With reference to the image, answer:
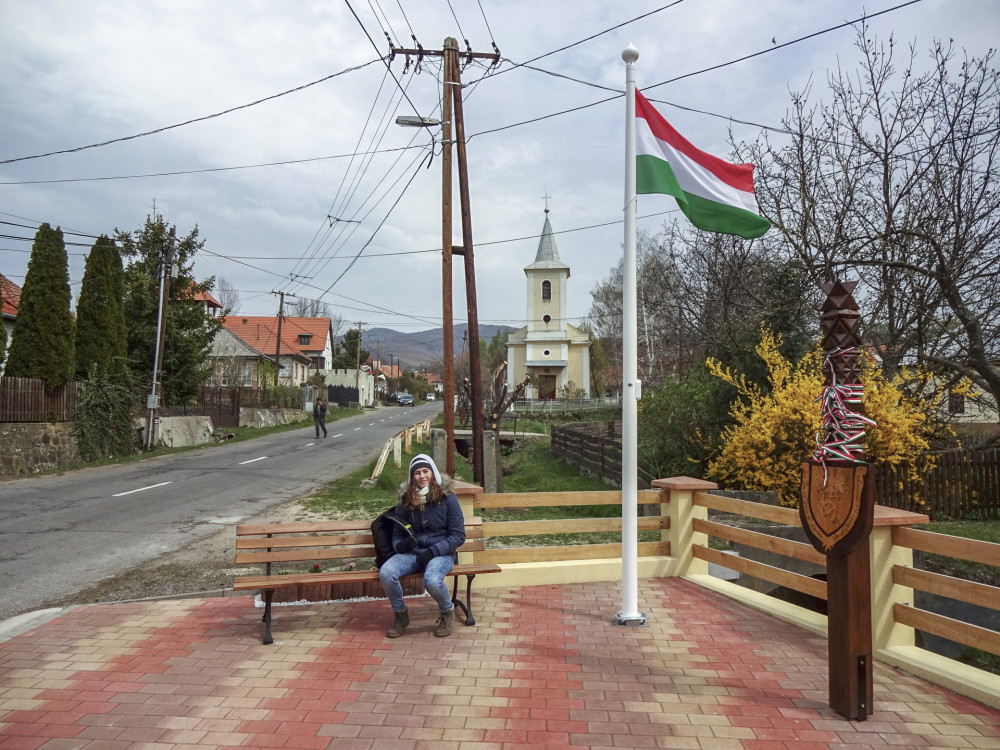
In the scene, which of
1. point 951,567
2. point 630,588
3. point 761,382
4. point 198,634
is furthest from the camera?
point 761,382

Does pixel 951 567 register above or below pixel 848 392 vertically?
below

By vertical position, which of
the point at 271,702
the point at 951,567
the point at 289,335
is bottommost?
the point at 951,567

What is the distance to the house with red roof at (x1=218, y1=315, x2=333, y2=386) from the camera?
204 ft

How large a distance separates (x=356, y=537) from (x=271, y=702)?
1.82m

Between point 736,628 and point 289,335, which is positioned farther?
point 289,335

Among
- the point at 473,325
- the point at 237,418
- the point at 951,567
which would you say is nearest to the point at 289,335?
the point at 237,418

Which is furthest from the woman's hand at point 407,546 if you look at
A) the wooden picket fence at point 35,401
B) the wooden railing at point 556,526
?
the wooden picket fence at point 35,401

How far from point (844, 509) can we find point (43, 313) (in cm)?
2164

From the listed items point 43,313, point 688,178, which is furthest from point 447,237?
point 43,313

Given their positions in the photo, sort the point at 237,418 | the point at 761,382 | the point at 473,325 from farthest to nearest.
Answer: the point at 237,418 → the point at 761,382 → the point at 473,325

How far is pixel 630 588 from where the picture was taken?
561 cm

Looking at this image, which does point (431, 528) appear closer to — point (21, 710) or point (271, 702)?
point (271, 702)

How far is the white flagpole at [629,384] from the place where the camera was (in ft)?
18.5

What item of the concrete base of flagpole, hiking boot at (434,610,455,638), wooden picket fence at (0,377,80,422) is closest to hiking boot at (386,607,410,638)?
hiking boot at (434,610,455,638)
